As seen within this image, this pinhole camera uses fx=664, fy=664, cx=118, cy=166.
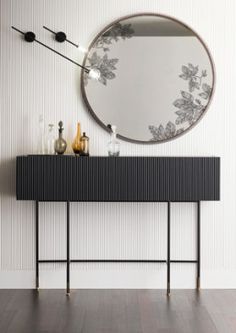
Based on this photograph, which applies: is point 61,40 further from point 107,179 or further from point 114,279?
point 114,279

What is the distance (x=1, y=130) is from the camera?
15.7ft

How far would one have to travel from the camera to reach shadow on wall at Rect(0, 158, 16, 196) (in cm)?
480

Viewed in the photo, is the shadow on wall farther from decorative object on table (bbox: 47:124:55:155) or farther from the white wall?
decorative object on table (bbox: 47:124:55:155)

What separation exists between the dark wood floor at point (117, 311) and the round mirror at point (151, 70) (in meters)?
1.19

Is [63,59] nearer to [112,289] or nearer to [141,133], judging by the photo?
[141,133]

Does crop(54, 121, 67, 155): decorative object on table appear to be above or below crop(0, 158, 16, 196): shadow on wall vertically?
above

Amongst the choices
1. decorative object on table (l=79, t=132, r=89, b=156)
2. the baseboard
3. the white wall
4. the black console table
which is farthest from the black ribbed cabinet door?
the baseboard

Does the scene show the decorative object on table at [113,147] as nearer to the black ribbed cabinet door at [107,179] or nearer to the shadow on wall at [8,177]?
the black ribbed cabinet door at [107,179]

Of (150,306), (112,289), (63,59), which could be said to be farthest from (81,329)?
(63,59)

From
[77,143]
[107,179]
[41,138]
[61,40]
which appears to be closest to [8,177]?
[41,138]

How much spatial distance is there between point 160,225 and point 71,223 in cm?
64

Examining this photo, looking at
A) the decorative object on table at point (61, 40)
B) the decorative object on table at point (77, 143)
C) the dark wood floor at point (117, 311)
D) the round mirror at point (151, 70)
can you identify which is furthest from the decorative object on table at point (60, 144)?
the dark wood floor at point (117, 311)

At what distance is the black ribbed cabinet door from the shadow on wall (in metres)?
0.32

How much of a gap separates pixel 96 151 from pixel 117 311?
4.03 ft
